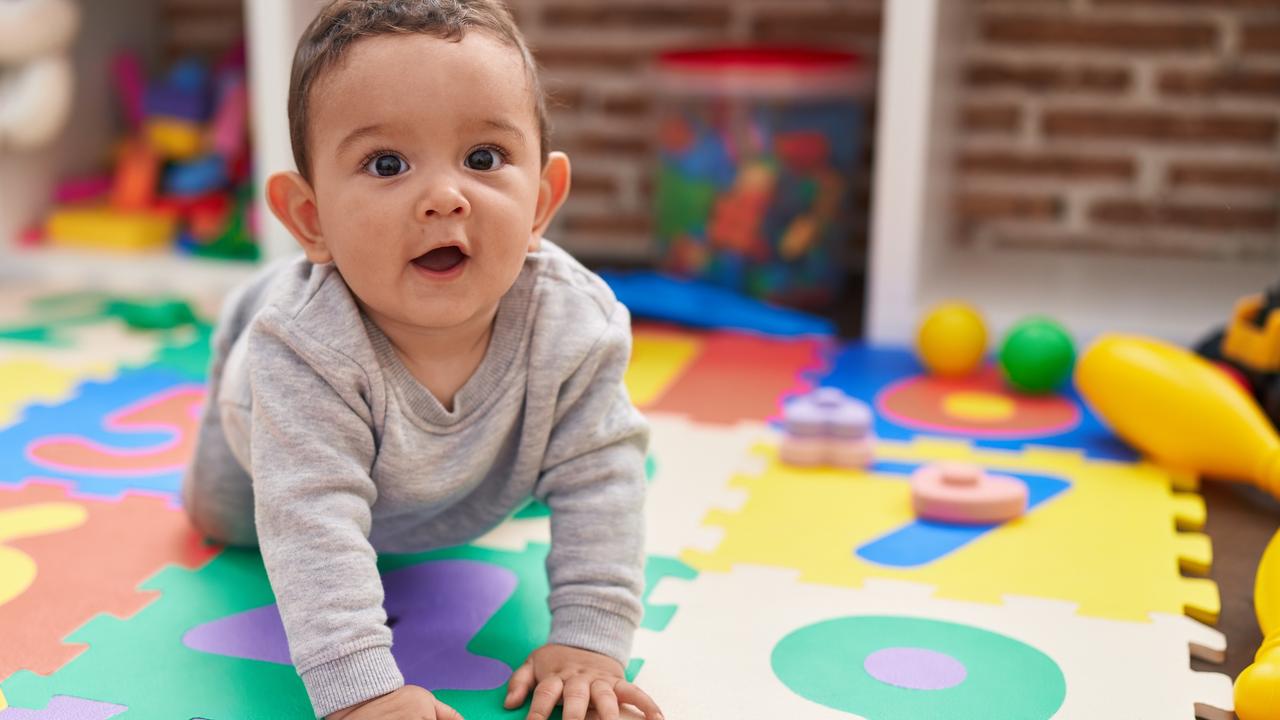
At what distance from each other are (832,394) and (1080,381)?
0.24 m

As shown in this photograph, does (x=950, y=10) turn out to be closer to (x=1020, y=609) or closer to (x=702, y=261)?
(x=702, y=261)

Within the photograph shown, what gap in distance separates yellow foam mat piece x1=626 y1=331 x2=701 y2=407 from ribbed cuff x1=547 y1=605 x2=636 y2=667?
519mm

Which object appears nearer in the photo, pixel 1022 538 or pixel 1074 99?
pixel 1022 538

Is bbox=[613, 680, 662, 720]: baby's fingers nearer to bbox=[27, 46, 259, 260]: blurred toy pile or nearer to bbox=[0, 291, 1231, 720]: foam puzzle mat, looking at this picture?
bbox=[0, 291, 1231, 720]: foam puzzle mat

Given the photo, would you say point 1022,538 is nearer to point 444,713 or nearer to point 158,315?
point 444,713

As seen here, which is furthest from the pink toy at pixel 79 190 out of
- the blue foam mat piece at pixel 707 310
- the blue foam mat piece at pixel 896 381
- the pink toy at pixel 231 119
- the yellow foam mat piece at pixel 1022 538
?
the yellow foam mat piece at pixel 1022 538

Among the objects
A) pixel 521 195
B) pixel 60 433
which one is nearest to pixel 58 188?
pixel 60 433

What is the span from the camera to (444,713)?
68 cm

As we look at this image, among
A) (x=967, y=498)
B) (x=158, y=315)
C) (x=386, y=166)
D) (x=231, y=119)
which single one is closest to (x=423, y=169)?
(x=386, y=166)

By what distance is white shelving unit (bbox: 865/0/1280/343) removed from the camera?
1.43 meters

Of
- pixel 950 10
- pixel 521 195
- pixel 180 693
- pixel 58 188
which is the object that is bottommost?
pixel 180 693

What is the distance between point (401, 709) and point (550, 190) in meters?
0.32

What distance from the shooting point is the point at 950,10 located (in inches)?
60.5

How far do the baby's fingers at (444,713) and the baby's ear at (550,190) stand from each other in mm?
271
